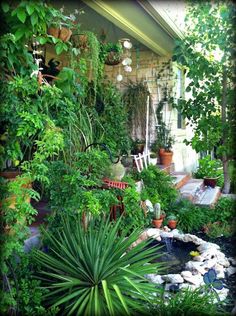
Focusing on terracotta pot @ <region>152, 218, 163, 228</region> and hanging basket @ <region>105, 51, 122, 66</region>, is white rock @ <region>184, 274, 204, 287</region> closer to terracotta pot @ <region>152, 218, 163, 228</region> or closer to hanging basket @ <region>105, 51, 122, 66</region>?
terracotta pot @ <region>152, 218, 163, 228</region>

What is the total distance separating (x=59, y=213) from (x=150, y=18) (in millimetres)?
3214

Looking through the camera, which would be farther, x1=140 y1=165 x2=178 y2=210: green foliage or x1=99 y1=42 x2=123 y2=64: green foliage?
x1=140 y1=165 x2=178 y2=210: green foliage

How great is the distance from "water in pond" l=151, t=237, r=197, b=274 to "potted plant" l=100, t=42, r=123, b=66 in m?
2.57

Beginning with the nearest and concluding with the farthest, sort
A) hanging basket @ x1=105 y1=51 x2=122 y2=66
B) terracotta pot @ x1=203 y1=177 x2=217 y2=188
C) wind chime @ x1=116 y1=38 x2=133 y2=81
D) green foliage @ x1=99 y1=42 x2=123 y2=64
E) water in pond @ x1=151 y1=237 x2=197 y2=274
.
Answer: water in pond @ x1=151 y1=237 x2=197 y2=274 < green foliage @ x1=99 y1=42 x2=123 y2=64 < hanging basket @ x1=105 y1=51 x2=122 y2=66 < wind chime @ x1=116 y1=38 x2=133 y2=81 < terracotta pot @ x1=203 y1=177 x2=217 y2=188

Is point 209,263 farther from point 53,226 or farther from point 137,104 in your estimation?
point 137,104

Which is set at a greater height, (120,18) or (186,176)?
(120,18)

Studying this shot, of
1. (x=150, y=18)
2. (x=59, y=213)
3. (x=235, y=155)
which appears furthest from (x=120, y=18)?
(x=59, y=213)

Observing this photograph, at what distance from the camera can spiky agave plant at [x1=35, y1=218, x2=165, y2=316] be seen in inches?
75.7

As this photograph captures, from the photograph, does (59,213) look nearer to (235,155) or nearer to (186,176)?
(235,155)

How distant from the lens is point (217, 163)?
7.15m

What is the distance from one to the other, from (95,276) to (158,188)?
2934mm

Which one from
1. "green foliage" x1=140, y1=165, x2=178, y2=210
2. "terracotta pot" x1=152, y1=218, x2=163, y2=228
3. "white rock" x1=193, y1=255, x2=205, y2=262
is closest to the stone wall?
"green foliage" x1=140, y1=165, x2=178, y2=210

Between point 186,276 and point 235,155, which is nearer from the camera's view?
point 186,276

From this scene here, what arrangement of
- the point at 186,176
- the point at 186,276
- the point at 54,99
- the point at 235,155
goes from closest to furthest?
the point at 54,99 < the point at 186,276 < the point at 235,155 < the point at 186,176
